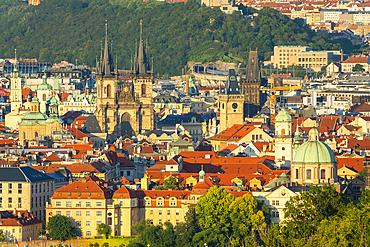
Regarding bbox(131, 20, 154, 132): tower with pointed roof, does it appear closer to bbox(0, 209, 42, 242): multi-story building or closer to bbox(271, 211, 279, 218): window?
bbox(0, 209, 42, 242): multi-story building

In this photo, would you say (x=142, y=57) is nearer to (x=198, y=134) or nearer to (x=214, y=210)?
(x=198, y=134)

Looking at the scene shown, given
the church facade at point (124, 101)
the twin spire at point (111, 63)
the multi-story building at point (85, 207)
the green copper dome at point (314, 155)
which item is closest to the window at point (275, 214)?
the green copper dome at point (314, 155)

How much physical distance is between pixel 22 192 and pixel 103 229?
35.2ft

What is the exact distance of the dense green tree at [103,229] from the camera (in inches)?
3755

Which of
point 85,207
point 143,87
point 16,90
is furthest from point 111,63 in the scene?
point 85,207

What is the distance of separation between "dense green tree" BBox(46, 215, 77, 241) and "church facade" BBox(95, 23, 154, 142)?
224ft

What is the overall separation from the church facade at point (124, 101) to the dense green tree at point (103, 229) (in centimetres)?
6760

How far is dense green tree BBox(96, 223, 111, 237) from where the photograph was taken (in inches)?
3755

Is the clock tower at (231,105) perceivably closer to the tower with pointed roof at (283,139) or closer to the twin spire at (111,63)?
the twin spire at (111,63)

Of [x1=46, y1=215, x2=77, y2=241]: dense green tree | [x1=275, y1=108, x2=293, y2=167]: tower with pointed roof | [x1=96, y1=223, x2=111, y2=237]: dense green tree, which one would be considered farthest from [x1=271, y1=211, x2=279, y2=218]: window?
[x1=275, y1=108, x2=293, y2=167]: tower with pointed roof

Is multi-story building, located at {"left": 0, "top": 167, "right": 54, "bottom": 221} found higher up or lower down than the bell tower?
lower down

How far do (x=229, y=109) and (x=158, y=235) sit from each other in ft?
232

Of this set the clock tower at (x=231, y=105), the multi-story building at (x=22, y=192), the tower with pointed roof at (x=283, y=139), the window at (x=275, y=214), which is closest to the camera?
the window at (x=275, y=214)

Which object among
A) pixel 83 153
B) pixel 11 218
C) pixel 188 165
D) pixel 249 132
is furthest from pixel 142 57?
pixel 11 218
